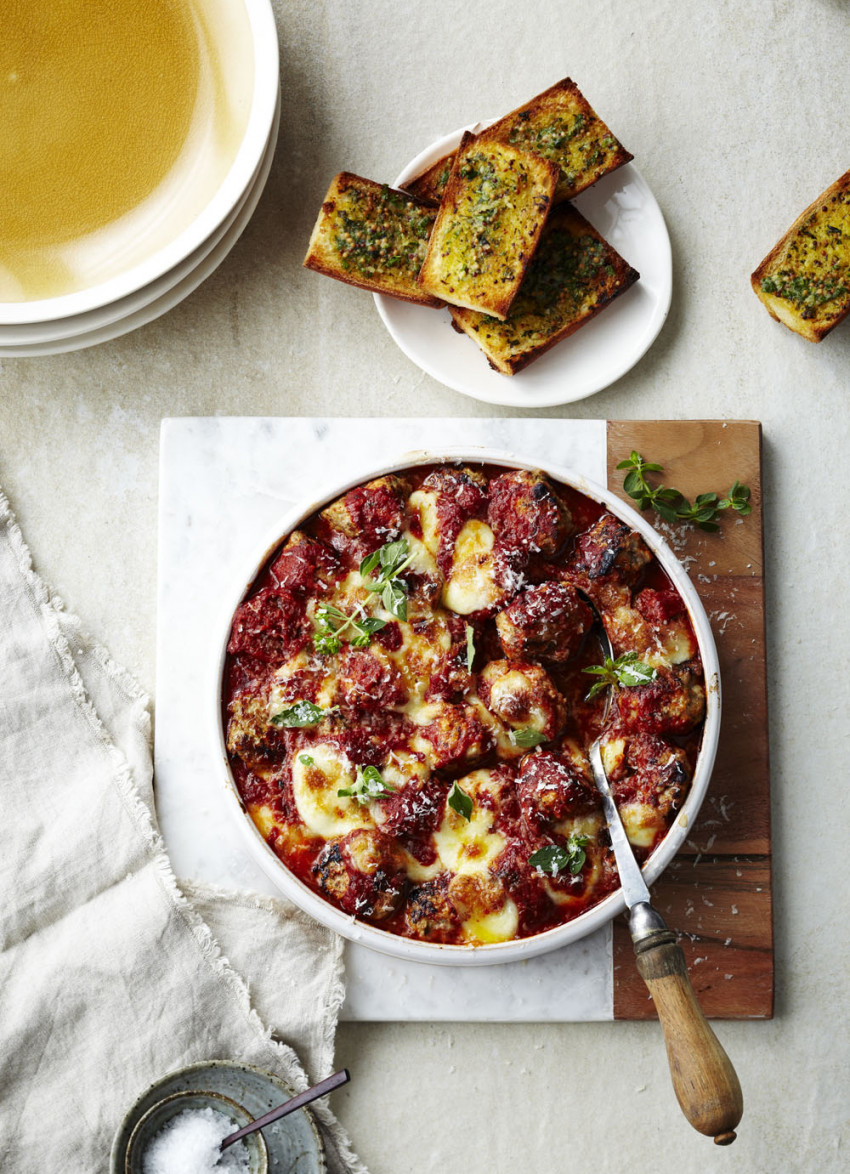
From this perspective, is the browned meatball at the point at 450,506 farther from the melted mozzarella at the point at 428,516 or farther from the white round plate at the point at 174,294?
the white round plate at the point at 174,294

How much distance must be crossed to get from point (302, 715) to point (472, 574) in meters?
0.56

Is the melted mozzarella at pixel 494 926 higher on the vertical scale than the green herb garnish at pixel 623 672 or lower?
lower

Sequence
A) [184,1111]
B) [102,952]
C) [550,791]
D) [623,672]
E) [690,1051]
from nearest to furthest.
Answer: [690,1051] < [550,791] < [623,672] < [184,1111] < [102,952]

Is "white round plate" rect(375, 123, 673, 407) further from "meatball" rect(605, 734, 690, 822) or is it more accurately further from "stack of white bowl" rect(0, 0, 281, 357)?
"meatball" rect(605, 734, 690, 822)

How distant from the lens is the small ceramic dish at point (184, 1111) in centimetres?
273

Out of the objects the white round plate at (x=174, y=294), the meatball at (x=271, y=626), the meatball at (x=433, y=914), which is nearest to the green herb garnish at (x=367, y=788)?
the meatball at (x=433, y=914)

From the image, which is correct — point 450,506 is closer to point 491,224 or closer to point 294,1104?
point 491,224

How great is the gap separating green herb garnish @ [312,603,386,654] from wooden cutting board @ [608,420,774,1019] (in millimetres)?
906

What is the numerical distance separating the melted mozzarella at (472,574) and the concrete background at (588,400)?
579mm

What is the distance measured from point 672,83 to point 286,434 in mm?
1621

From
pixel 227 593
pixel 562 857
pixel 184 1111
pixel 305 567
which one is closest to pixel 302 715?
pixel 305 567

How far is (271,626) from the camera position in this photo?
274 cm

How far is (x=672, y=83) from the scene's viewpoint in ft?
10.7

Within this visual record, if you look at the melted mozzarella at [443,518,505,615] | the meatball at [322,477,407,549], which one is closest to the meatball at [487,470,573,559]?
the melted mozzarella at [443,518,505,615]
